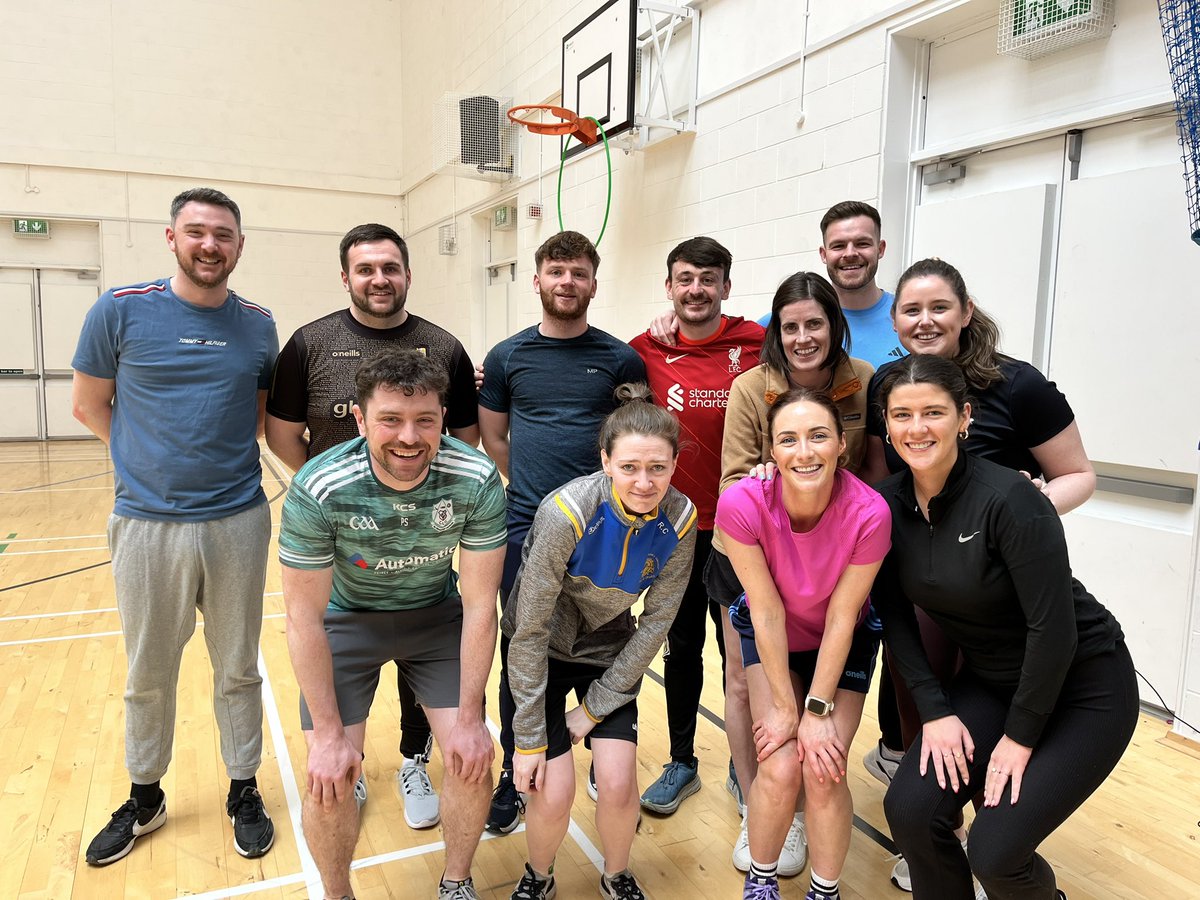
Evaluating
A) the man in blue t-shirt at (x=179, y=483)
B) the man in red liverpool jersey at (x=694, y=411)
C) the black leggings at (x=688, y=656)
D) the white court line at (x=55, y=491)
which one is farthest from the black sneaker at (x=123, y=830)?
the white court line at (x=55, y=491)

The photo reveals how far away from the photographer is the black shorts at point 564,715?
6.59 ft

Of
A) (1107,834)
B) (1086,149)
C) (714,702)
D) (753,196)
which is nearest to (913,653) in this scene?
(1107,834)

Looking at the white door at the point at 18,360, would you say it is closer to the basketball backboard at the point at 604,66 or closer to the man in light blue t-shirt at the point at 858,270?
the basketball backboard at the point at 604,66

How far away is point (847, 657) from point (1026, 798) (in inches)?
18.2

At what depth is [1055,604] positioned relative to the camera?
162 cm

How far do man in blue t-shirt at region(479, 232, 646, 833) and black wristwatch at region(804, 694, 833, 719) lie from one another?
34.7 inches

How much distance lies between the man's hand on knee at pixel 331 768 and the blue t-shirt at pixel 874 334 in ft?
5.43

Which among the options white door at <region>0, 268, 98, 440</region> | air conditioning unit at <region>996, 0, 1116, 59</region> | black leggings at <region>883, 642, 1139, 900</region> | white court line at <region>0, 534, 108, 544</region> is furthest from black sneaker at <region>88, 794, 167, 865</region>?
white door at <region>0, 268, 98, 440</region>

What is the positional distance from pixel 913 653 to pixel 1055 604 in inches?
13.1

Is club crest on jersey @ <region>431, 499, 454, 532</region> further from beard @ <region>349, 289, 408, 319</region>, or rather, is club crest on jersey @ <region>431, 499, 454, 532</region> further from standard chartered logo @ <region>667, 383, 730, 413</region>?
standard chartered logo @ <region>667, 383, 730, 413</region>

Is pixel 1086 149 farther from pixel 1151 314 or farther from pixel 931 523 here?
pixel 931 523

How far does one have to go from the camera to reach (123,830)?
2.25 m

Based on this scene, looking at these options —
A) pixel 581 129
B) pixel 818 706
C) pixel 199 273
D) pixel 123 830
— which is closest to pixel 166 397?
pixel 199 273

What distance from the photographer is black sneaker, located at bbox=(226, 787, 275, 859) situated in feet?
7.39
